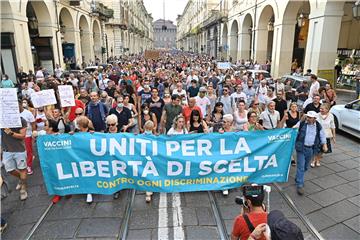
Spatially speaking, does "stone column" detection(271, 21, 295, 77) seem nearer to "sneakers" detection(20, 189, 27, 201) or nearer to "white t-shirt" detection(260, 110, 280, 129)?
"white t-shirt" detection(260, 110, 280, 129)

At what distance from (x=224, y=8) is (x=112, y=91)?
31.5 m

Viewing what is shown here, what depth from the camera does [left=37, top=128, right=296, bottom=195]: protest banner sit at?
4793 millimetres

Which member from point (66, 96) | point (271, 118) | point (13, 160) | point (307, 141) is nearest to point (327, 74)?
point (271, 118)

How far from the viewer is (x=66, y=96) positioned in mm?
7133

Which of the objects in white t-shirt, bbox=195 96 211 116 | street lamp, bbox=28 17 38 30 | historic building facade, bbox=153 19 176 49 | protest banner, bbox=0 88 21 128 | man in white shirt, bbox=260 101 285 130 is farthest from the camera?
historic building facade, bbox=153 19 176 49

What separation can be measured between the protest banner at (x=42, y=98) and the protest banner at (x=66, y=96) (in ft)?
0.86

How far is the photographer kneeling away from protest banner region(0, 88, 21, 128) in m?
4.43

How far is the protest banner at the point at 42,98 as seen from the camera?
22.1 ft

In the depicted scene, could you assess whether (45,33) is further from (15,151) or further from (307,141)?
(307,141)

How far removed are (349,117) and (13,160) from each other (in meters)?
9.64

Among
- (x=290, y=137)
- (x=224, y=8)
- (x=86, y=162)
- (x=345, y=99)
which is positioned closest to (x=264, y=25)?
(x=345, y=99)

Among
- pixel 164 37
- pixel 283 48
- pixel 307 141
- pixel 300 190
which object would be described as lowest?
pixel 300 190

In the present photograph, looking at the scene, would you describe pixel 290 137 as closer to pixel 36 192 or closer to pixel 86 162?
pixel 86 162

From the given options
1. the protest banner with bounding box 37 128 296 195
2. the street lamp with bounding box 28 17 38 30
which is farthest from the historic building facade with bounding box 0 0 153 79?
the protest banner with bounding box 37 128 296 195
